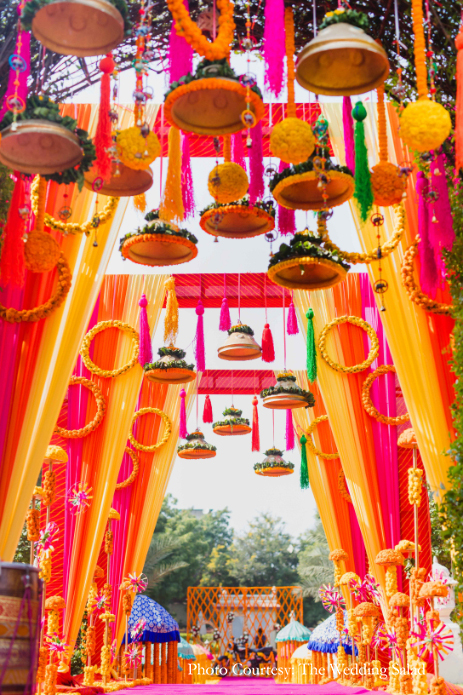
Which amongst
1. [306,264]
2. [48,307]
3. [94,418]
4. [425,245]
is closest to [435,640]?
[425,245]

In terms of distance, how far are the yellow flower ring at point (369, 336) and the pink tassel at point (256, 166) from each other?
4142mm

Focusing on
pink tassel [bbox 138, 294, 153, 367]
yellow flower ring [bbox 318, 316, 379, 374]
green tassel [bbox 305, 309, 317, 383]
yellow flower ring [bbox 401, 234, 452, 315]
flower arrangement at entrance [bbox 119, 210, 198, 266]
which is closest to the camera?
flower arrangement at entrance [bbox 119, 210, 198, 266]

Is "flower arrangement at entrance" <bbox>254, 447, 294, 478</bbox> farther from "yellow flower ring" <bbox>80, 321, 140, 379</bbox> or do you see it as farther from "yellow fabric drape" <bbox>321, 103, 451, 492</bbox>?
"yellow fabric drape" <bbox>321, 103, 451, 492</bbox>

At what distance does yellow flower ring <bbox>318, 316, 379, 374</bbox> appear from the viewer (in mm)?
7926

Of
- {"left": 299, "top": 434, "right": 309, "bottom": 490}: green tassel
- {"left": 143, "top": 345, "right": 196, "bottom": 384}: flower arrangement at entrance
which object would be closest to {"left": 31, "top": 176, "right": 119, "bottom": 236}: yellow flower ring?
{"left": 143, "top": 345, "right": 196, "bottom": 384}: flower arrangement at entrance

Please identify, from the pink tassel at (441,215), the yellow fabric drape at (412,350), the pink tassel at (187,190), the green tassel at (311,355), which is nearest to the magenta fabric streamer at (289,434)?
the green tassel at (311,355)

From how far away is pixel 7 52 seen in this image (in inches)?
170

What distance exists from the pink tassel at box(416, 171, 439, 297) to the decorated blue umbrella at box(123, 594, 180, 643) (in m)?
8.14

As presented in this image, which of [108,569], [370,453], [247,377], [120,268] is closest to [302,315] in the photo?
[370,453]

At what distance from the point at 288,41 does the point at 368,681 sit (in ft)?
22.7

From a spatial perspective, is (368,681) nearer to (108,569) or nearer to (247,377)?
(108,569)

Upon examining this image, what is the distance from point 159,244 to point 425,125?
80.1 inches

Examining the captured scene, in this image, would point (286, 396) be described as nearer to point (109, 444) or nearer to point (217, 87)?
point (109, 444)

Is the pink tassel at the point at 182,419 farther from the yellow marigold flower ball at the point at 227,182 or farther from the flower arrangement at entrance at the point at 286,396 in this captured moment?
the yellow marigold flower ball at the point at 227,182
